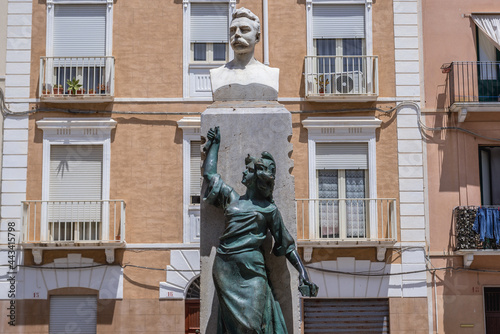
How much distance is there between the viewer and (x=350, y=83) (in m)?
18.9

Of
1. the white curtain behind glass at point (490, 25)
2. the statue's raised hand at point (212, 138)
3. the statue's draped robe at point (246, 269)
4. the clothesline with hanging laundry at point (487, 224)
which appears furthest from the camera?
the white curtain behind glass at point (490, 25)

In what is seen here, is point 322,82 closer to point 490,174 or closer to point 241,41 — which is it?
point 490,174

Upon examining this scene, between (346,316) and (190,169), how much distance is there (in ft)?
15.1

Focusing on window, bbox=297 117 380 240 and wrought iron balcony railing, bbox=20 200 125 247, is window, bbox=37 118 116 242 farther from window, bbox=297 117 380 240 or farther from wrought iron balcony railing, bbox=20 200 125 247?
window, bbox=297 117 380 240

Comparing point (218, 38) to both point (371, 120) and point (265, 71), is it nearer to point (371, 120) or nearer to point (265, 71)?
point (371, 120)

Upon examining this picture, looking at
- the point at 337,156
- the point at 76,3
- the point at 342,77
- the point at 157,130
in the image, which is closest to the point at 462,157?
the point at 337,156

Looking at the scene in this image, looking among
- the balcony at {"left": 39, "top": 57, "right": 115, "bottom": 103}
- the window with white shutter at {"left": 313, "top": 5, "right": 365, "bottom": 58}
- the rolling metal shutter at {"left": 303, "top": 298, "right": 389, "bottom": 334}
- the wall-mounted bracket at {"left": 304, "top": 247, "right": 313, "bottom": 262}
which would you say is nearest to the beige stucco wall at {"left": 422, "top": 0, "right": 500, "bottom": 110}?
the window with white shutter at {"left": 313, "top": 5, "right": 365, "bottom": 58}

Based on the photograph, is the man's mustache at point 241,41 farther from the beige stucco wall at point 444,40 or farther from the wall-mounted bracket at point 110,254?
the beige stucco wall at point 444,40

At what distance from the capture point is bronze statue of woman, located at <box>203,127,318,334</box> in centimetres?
700

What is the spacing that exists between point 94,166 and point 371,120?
20.0 ft

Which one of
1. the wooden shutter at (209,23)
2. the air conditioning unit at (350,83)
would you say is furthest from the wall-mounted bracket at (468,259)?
the wooden shutter at (209,23)

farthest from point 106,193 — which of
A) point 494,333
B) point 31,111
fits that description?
point 494,333

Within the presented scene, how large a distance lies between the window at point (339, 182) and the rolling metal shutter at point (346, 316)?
145 cm

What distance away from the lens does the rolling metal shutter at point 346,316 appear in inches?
727
